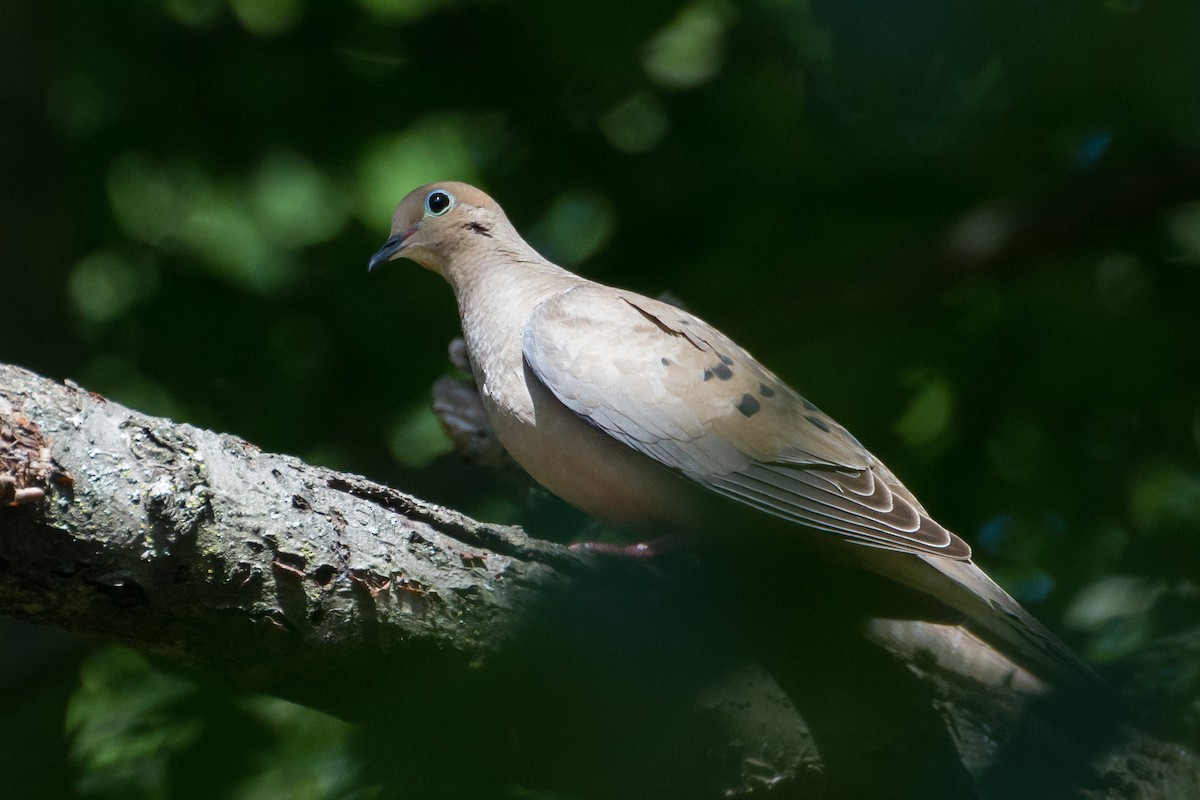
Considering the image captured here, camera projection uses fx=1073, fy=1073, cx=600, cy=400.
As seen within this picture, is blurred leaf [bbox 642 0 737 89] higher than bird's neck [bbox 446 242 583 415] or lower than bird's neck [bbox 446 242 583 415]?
higher

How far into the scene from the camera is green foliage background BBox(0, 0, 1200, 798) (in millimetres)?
3623

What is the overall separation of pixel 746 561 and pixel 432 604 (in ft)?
3.00

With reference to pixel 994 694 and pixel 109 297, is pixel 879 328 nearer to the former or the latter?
pixel 994 694

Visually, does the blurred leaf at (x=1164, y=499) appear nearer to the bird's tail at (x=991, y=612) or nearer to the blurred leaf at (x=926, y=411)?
the blurred leaf at (x=926, y=411)

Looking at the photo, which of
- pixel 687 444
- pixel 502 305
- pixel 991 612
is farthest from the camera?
pixel 502 305

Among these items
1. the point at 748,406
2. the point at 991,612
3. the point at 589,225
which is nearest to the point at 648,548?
the point at 748,406

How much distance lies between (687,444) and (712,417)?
0.11m

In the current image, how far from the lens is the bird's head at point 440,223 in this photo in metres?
3.50

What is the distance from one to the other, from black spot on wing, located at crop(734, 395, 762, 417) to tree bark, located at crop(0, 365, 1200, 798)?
418mm

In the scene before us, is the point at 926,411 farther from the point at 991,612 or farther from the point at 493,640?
the point at 493,640

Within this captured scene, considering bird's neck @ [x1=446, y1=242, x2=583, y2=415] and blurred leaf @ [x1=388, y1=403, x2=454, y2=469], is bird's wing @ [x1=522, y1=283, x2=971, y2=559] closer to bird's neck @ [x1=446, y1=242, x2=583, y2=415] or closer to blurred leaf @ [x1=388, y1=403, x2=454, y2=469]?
bird's neck @ [x1=446, y1=242, x2=583, y2=415]

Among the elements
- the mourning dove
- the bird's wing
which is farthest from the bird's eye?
the bird's wing

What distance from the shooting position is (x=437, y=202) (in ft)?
11.7

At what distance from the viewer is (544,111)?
12.3ft
